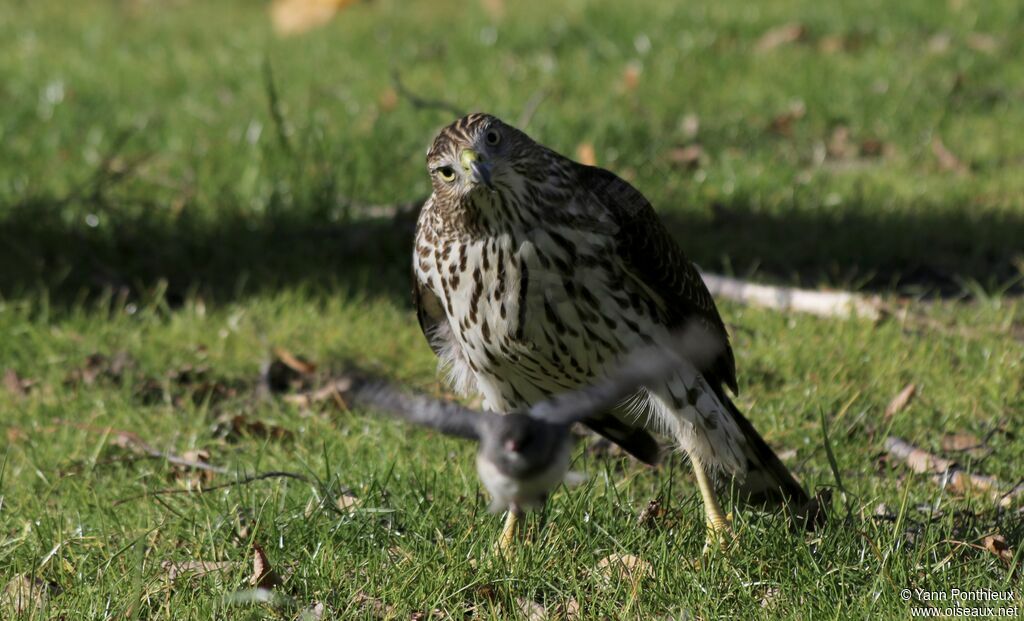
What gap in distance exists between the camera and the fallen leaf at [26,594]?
12.1 feet

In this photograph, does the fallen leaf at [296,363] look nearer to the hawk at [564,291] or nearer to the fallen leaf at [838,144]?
the hawk at [564,291]

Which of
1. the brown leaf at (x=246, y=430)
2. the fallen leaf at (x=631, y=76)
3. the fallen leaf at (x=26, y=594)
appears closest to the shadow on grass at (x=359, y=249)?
the brown leaf at (x=246, y=430)

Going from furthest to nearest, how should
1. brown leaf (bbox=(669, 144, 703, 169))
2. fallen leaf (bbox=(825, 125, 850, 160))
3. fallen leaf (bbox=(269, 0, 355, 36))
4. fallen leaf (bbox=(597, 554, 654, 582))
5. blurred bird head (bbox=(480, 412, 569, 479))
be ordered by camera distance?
fallen leaf (bbox=(269, 0, 355, 36)) → fallen leaf (bbox=(825, 125, 850, 160)) → brown leaf (bbox=(669, 144, 703, 169)) → fallen leaf (bbox=(597, 554, 654, 582)) → blurred bird head (bbox=(480, 412, 569, 479))

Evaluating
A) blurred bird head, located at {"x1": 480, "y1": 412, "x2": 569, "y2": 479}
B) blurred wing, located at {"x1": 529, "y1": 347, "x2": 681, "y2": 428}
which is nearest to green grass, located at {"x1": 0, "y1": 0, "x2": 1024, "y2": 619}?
blurred wing, located at {"x1": 529, "y1": 347, "x2": 681, "y2": 428}

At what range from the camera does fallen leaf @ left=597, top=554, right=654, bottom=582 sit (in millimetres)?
3812

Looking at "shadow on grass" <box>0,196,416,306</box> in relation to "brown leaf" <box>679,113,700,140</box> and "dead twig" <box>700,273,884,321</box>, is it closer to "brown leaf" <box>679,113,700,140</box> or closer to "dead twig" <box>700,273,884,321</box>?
"dead twig" <box>700,273,884,321</box>

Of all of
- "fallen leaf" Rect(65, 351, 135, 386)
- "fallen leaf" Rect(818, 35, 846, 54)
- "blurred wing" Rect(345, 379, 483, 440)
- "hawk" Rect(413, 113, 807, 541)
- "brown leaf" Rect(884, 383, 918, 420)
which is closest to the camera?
"blurred wing" Rect(345, 379, 483, 440)

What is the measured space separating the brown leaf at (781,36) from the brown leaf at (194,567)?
6.64 meters

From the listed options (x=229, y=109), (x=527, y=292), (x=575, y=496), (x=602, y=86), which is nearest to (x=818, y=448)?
(x=575, y=496)

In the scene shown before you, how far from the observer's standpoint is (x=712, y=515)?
425 centimetres

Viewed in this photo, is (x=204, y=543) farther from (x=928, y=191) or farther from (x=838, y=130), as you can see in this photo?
(x=838, y=130)

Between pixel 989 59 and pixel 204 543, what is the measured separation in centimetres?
700

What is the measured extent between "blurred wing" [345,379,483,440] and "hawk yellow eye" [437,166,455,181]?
87 cm

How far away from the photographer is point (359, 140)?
7844 millimetres
